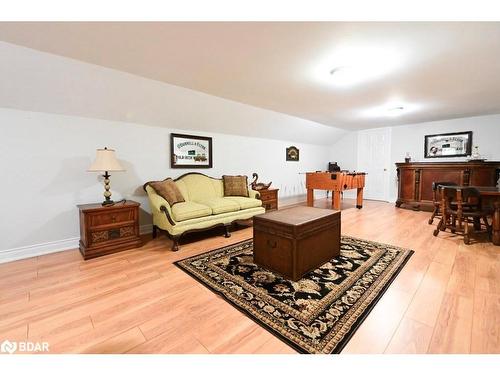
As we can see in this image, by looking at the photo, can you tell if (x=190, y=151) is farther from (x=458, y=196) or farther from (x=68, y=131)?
(x=458, y=196)

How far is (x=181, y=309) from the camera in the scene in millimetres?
1730

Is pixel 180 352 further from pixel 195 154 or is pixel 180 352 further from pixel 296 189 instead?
pixel 296 189

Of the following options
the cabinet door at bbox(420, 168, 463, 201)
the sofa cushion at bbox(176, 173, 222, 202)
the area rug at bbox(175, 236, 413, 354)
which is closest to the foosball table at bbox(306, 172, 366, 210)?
the cabinet door at bbox(420, 168, 463, 201)

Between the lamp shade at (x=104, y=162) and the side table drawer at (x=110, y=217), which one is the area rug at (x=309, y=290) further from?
the lamp shade at (x=104, y=162)

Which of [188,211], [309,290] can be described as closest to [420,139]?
[309,290]

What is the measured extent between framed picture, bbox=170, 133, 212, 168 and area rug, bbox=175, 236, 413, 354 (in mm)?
1969

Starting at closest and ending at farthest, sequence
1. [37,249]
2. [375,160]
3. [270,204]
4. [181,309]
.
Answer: [181,309]
[37,249]
[270,204]
[375,160]

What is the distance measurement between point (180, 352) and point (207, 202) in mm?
2439

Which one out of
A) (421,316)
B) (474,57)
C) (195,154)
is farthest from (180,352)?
(474,57)

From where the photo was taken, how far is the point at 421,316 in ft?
5.30

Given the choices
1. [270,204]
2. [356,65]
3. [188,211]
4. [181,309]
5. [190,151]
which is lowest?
[181,309]

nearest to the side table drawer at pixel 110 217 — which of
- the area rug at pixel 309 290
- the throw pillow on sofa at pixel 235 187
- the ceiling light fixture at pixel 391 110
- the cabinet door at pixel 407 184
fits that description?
the area rug at pixel 309 290

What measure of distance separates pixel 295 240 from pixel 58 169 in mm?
3178

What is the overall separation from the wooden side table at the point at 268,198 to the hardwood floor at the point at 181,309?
2.24 metres
